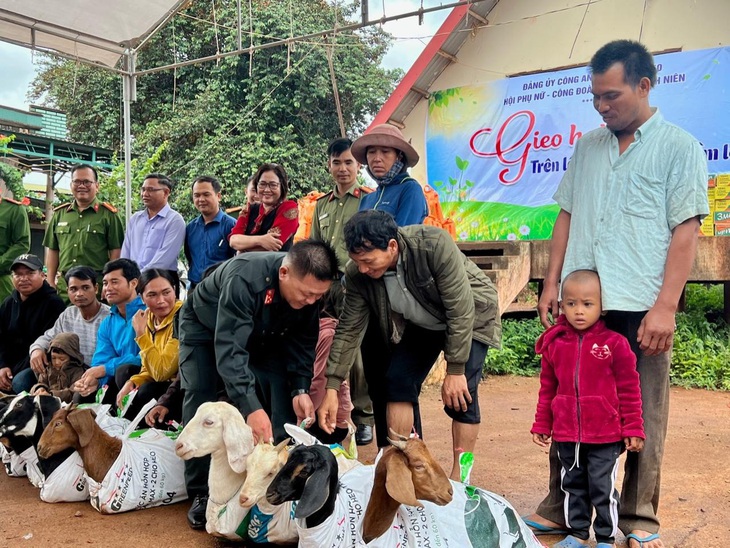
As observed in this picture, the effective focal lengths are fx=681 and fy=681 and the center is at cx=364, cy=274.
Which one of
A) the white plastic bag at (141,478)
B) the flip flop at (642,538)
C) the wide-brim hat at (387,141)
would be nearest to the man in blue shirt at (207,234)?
the wide-brim hat at (387,141)

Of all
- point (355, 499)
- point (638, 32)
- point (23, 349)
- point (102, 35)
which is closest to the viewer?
point (355, 499)

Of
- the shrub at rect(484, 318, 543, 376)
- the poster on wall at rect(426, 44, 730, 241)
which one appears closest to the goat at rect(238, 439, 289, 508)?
the shrub at rect(484, 318, 543, 376)

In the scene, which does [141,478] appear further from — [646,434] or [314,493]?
[646,434]

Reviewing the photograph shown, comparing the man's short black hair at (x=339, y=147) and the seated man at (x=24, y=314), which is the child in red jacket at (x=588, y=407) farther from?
the seated man at (x=24, y=314)

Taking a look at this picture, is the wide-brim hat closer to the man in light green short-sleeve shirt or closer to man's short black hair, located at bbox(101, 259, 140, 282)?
the man in light green short-sleeve shirt

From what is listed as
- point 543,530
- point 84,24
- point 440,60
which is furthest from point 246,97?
point 543,530

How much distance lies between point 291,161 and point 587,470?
12.7m

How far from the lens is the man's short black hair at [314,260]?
3.00 metres

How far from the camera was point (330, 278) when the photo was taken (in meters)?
3.05

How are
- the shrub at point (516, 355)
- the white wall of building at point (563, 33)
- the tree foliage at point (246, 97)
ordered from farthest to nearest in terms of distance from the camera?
the tree foliage at point (246, 97) → the shrub at point (516, 355) → the white wall of building at point (563, 33)

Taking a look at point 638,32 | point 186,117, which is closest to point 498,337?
point 638,32

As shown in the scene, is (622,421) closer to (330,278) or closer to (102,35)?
(330,278)

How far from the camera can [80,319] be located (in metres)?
4.98

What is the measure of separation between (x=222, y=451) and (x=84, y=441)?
1.00m
